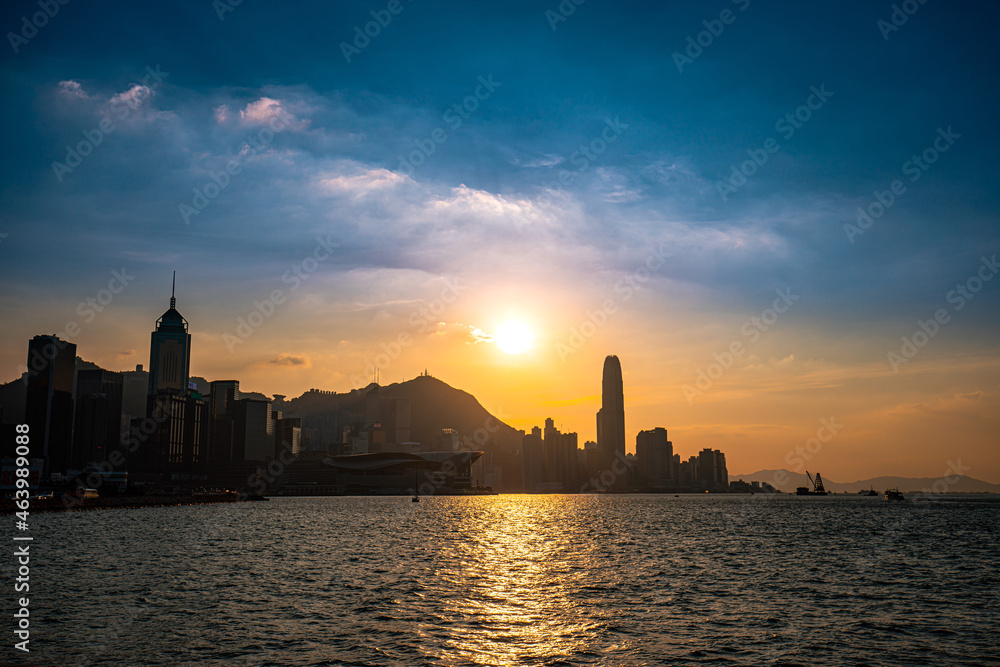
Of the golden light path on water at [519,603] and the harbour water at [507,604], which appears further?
the golden light path on water at [519,603]

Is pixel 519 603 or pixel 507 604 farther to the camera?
pixel 519 603

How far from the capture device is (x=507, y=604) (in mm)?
42250

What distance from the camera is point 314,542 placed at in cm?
8406

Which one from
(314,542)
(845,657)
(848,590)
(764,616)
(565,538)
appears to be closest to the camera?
(845,657)

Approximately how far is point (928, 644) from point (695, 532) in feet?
247

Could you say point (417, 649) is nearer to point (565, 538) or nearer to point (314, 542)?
point (314, 542)

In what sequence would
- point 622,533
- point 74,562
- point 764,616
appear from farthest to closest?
point 622,533 → point 74,562 → point 764,616

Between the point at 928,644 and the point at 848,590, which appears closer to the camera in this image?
the point at 928,644

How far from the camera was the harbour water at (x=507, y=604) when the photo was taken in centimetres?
3056

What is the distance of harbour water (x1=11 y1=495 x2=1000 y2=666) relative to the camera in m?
30.6

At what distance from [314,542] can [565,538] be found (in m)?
33.7

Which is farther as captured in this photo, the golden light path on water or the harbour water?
the golden light path on water

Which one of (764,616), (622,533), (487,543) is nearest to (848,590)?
(764,616)

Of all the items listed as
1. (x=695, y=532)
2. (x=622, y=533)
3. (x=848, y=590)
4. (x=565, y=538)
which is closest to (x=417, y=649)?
(x=848, y=590)
